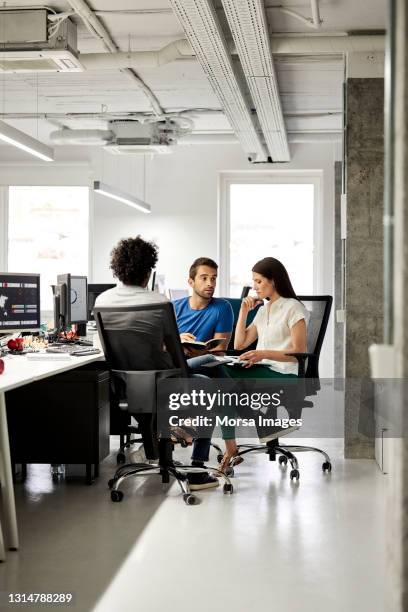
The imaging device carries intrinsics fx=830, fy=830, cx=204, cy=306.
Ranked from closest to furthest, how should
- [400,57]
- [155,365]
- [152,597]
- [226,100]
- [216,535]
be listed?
[400,57], [152,597], [216,535], [155,365], [226,100]

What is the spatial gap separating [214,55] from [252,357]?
Result: 2537mm

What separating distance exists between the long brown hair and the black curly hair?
29.9 inches

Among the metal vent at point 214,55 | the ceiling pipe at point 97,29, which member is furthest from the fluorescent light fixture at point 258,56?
the ceiling pipe at point 97,29

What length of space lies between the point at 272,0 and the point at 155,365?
306 cm

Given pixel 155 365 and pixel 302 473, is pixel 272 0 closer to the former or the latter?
pixel 155 365

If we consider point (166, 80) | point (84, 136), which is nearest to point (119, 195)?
point (84, 136)

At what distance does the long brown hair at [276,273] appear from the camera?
17.9 ft

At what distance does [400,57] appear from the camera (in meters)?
1.97

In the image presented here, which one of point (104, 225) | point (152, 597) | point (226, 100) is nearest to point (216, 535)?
point (152, 597)

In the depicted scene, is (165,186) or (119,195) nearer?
(119,195)

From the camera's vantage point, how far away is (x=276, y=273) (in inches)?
215

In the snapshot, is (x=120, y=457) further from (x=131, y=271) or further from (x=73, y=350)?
(x=131, y=271)

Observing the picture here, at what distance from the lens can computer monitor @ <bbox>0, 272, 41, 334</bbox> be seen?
6.18 metres

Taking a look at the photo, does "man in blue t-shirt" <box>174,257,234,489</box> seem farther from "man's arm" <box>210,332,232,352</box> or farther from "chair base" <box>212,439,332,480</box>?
"chair base" <box>212,439,332,480</box>
